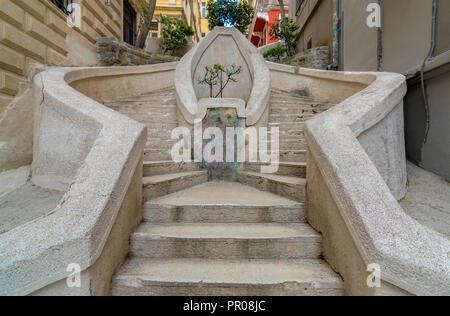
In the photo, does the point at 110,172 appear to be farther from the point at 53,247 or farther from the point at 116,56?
the point at 116,56

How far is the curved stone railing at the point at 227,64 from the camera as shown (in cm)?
507

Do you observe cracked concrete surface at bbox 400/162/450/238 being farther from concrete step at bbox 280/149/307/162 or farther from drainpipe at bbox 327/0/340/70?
drainpipe at bbox 327/0/340/70

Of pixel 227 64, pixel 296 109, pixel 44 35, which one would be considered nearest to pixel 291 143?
pixel 296 109

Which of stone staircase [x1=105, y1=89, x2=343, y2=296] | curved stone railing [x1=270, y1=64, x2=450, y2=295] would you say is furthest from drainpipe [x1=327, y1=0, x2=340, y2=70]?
stone staircase [x1=105, y1=89, x2=343, y2=296]

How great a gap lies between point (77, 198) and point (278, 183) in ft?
6.69

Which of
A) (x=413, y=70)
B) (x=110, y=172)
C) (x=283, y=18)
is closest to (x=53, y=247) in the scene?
(x=110, y=172)

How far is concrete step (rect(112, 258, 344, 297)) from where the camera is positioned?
1.67m

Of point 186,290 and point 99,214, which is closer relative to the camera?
point 99,214

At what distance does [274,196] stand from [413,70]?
3.24 m

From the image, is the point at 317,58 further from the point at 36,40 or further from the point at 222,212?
the point at 222,212

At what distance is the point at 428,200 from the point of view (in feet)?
9.38

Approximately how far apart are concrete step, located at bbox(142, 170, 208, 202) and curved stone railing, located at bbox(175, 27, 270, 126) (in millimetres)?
1949

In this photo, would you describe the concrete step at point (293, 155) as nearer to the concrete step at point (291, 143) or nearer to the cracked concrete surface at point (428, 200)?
the concrete step at point (291, 143)

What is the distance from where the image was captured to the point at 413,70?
3.79 metres
